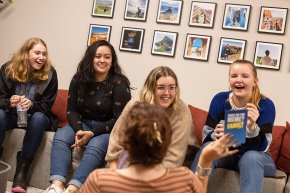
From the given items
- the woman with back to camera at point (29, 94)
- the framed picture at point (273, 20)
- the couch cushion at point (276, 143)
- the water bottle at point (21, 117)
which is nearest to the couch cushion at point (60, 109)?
the woman with back to camera at point (29, 94)

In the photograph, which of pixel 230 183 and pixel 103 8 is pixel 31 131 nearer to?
pixel 230 183

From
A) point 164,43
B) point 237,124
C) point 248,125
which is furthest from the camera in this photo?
point 164,43

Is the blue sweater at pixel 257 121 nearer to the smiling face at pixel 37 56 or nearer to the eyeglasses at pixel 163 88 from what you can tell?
the eyeglasses at pixel 163 88

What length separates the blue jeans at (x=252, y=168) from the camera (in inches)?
91.8

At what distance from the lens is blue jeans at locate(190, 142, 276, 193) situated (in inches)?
91.8

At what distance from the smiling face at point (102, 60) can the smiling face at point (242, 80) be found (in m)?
0.88

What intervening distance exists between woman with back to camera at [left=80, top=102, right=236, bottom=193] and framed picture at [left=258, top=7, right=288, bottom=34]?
2.51m

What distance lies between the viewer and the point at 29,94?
10.3ft

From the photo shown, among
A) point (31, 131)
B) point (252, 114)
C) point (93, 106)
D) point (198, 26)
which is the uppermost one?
point (198, 26)

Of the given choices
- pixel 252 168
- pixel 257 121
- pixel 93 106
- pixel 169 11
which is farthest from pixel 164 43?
pixel 252 168

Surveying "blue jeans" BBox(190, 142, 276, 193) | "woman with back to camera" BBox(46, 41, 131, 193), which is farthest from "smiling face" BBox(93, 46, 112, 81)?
"blue jeans" BBox(190, 142, 276, 193)

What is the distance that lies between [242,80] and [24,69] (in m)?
1.60

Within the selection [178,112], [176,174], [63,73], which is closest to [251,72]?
[178,112]

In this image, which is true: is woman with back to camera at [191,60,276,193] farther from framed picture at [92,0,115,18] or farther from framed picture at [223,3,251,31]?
framed picture at [92,0,115,18]
